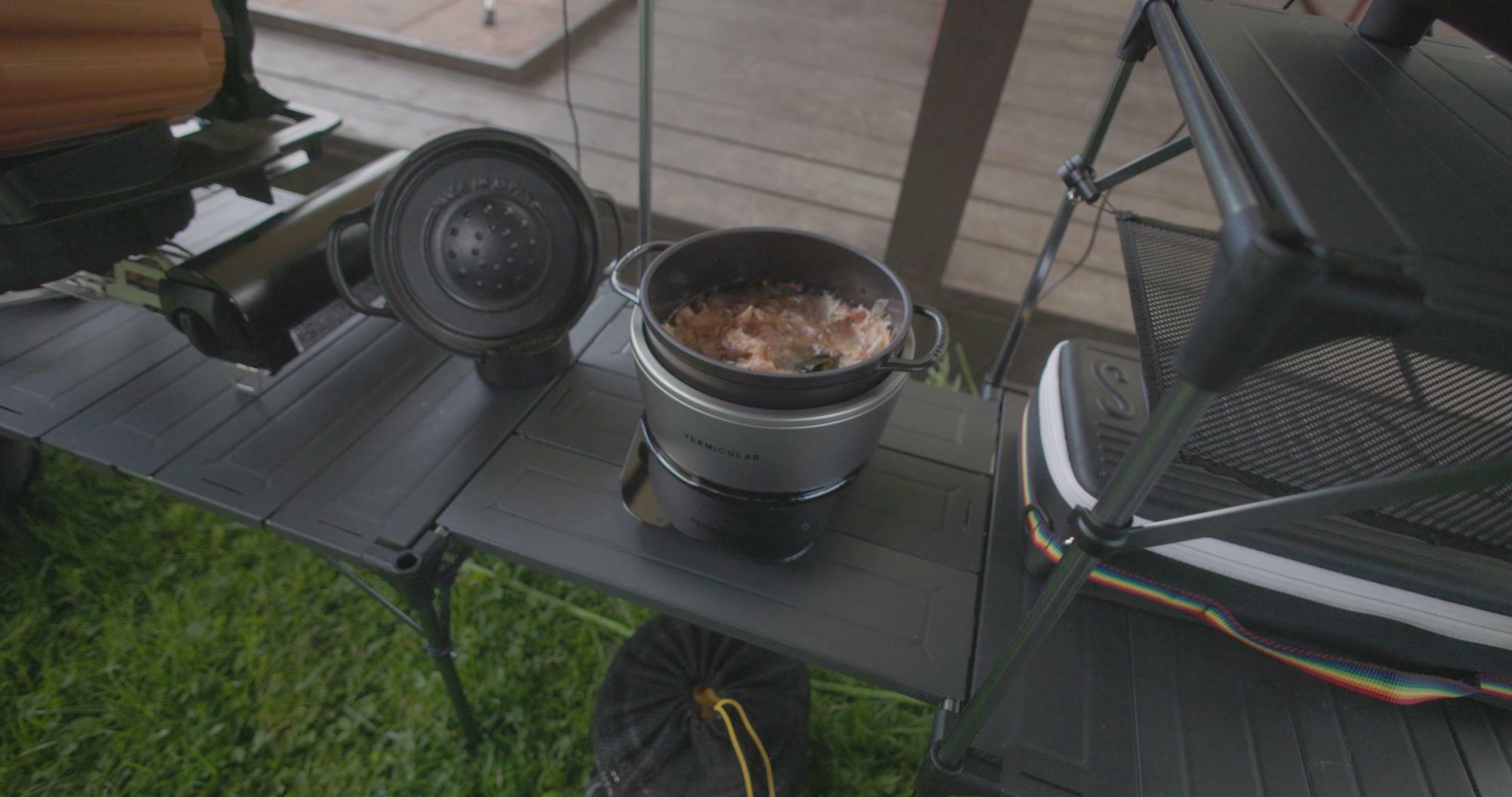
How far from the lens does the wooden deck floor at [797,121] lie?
6.48 feet

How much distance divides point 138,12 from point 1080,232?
2013 millimetres

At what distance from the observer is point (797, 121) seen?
234 cm

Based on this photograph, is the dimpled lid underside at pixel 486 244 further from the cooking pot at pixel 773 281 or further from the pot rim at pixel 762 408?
the pot rim at pixel 762 408

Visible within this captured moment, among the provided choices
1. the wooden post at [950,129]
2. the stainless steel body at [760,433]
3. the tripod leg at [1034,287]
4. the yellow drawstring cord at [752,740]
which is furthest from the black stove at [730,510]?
the wooden post at [950,129]

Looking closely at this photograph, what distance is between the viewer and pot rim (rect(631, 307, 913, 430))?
76cm

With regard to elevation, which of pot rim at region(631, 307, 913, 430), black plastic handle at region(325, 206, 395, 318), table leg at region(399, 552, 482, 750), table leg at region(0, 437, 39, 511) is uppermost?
pot rim at region(631, 307, 913, 430)

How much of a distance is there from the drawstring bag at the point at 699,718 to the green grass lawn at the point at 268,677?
0.22 meters

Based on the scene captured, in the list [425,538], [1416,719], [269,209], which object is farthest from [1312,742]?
[269,209]

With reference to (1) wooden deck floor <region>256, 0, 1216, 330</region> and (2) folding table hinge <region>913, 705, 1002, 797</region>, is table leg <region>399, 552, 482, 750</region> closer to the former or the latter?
(2) folding table hinge <region>913, 705, 1002, 797</region>

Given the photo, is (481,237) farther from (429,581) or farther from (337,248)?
(429,581)

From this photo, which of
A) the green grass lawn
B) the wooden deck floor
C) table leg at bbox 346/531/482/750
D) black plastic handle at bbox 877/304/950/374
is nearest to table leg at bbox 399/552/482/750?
table leg at bbox 346/531/482/750

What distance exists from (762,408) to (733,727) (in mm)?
532

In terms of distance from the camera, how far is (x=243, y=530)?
Result: 4.94 ft

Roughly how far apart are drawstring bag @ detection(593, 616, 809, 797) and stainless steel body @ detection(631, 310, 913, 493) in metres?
0.39
